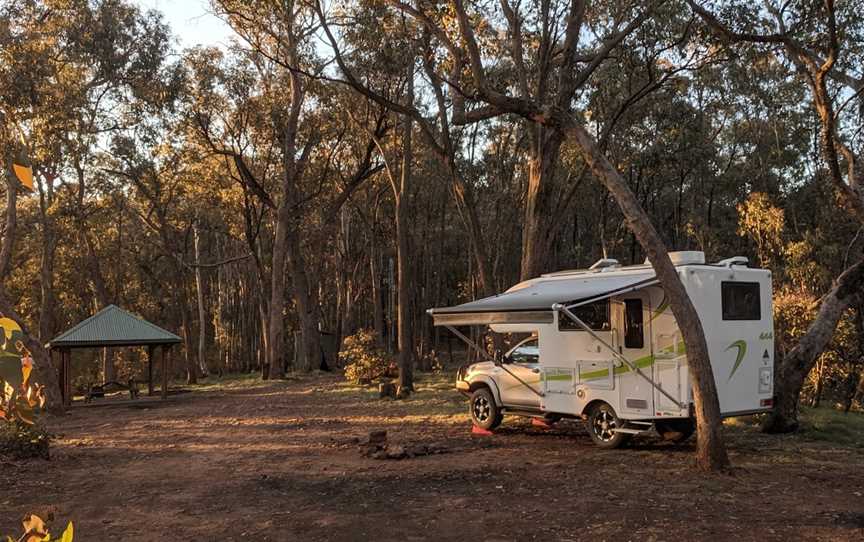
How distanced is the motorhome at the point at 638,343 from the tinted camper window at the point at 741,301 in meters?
0.01

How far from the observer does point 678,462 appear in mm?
8789

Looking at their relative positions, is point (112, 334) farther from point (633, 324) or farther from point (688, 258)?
point (688, 258)

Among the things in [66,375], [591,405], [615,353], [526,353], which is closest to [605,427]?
[591,405]

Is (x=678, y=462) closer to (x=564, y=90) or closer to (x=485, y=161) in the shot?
(x=564, y=90)

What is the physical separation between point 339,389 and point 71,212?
15.4 metres

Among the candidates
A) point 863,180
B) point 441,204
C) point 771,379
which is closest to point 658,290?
point 771,379

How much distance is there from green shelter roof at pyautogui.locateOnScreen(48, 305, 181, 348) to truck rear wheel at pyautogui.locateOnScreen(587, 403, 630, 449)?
1394cm

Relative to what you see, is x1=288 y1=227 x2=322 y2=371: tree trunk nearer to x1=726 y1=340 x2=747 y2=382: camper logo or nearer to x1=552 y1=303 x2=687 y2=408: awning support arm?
x1=552 y1=303 x2=687 y2=408: awning support arm

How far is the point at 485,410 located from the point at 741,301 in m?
4.36

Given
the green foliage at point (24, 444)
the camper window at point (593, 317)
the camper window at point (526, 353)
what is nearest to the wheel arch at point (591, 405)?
the camper window at point (593, 317)

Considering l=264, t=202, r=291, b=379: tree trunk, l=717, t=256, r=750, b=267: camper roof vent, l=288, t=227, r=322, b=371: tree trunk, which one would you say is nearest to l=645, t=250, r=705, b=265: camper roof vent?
l=717, t=256, r=750, b=267: camper roof vent

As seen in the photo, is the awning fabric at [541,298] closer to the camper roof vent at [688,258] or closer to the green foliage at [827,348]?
the camper roof vent at [688,258]

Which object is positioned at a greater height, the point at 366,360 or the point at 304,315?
the point at 304,315

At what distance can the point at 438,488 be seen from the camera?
25.8 feet
